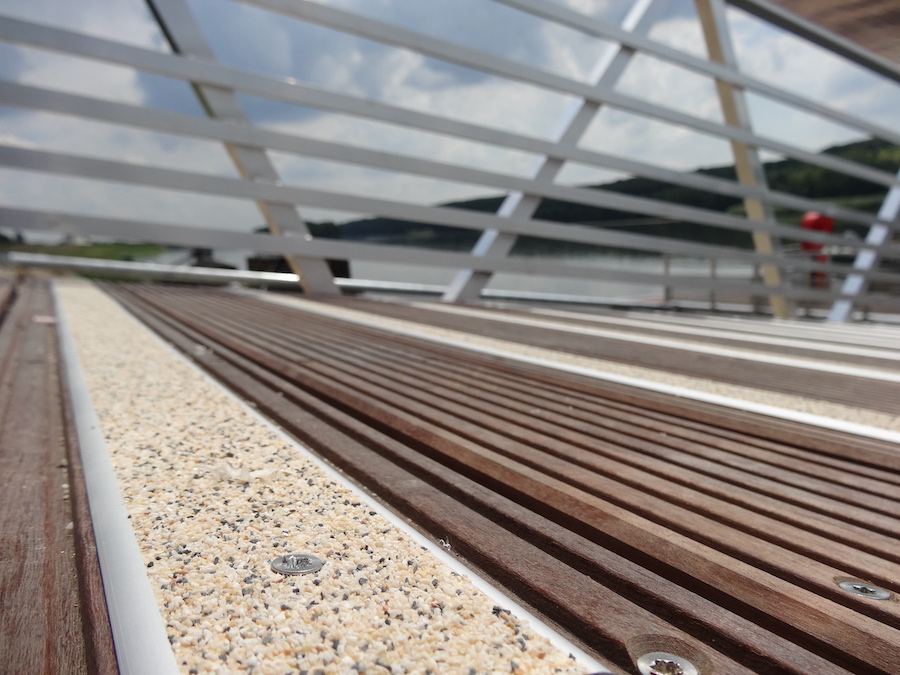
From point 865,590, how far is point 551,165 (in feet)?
20.4

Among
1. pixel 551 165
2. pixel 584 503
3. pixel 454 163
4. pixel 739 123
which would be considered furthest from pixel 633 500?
pixel 739 123

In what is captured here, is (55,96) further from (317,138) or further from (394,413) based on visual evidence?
(394,413)

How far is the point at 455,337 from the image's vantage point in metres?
3.07

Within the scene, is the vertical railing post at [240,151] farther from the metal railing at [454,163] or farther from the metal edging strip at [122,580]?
the metal edging strip at [122,580]

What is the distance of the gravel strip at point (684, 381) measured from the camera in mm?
1803

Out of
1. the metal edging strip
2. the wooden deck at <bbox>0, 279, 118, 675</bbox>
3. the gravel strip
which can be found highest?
the gravel strip

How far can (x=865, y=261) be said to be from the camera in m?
10.8

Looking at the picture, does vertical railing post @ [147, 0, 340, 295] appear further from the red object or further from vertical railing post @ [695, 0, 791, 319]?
the red object

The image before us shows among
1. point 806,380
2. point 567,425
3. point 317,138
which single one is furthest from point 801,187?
point 567,425

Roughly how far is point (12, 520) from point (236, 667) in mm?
514

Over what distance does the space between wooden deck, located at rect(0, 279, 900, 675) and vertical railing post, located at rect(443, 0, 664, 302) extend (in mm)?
4226

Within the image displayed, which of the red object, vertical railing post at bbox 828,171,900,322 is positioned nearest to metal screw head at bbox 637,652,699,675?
vertical railing post at bbox 828,171,900,322

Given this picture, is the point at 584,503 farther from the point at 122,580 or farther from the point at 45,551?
the point at 45,551

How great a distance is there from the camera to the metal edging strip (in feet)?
1.96
